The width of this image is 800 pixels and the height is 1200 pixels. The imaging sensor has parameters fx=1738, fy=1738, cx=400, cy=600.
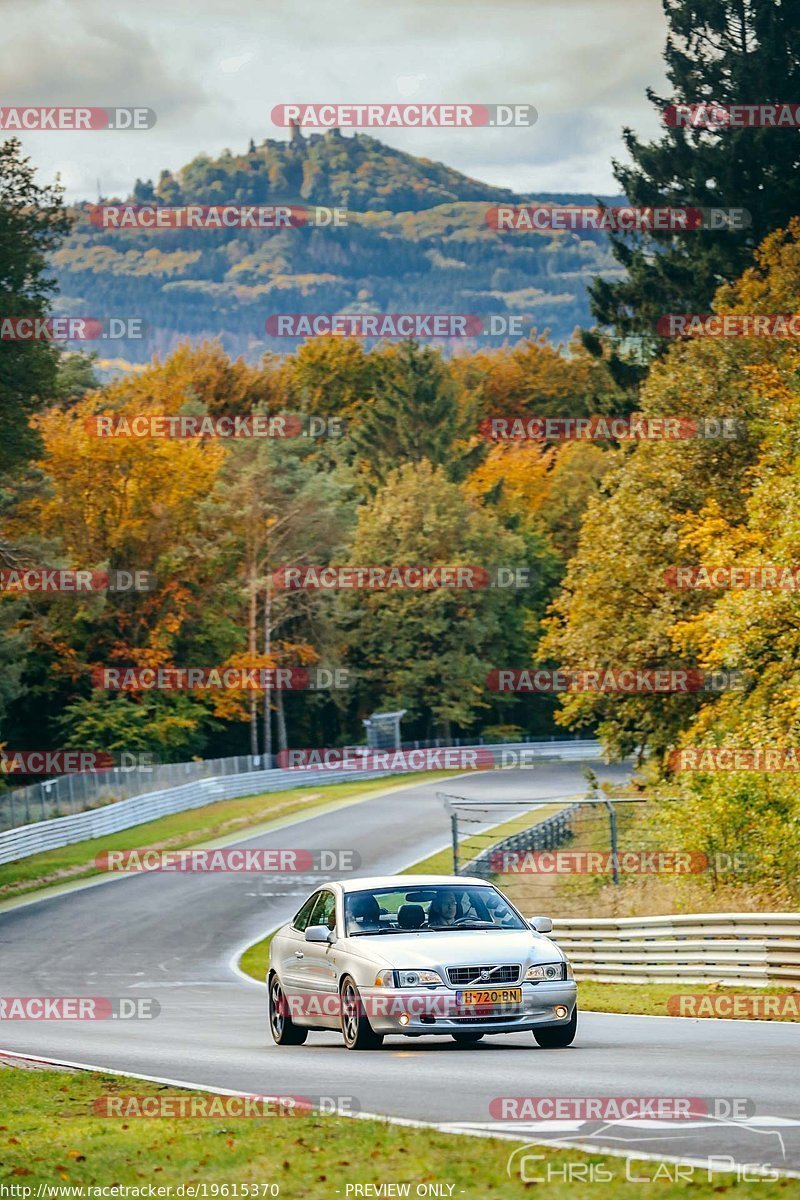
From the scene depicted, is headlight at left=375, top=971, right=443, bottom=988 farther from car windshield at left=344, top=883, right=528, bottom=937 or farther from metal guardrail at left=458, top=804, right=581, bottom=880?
metal guardrail at left=458, top=804, right=581, bottom=880

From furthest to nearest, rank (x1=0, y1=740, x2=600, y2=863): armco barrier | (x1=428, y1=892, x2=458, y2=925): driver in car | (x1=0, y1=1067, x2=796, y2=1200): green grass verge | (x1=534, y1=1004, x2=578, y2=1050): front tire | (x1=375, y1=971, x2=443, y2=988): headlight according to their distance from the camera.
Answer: (x1=0, y1=740, x2=600, y2=863): armco barrier
(x1=428, y1=892, x2=458, y2=925): driver in car
(x1=534, y1=1004, x2=578, y2=1050): front tire
(x1=375, y1=971, x2=443, y2=988): headlight
(x1=0, y1=1067, x2=796, y2=1200): green grass verge

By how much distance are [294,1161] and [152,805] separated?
48929mm

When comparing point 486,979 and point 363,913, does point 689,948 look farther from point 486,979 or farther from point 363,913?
point 486,979

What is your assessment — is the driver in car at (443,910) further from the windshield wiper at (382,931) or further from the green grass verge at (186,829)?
the green grass verge at (186,829)

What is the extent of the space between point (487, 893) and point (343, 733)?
240 feet

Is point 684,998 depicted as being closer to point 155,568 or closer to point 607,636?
point 607,636

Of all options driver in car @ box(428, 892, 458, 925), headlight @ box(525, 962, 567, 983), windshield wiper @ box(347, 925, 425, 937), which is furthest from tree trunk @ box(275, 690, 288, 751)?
headlight @ box(525, 962, 567, 983)

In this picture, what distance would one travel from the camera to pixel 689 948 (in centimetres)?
2106

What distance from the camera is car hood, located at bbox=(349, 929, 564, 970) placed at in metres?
13.6

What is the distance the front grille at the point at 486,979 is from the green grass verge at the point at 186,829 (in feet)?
96.8

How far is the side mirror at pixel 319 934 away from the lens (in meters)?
14.7

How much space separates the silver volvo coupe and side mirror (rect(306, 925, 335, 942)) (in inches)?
0.5

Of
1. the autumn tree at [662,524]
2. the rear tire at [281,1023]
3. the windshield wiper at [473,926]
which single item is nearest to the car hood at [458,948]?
the windshield wiper at [473,926]

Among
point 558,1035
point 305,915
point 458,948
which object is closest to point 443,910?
point 458,948
